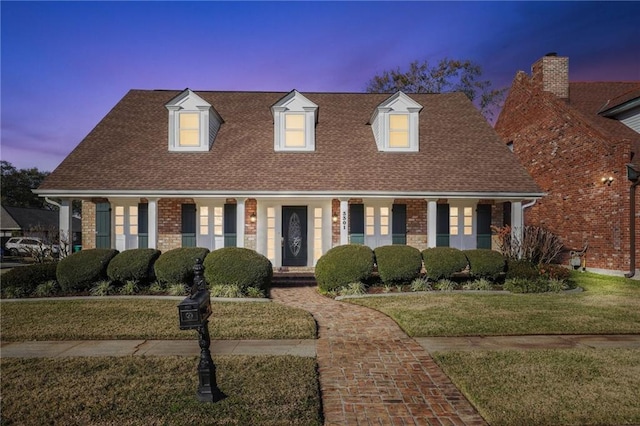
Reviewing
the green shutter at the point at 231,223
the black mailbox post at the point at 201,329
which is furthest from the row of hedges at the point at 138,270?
the black mailbox post at the point at 201,329

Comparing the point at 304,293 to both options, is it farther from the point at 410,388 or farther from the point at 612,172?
the point at 612,172

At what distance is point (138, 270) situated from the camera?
993 centimetres

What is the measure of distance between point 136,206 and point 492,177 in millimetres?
13299

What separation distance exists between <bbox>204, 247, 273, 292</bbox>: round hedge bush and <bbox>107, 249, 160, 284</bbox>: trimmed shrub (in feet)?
5.62

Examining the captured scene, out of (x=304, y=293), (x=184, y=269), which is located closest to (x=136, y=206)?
(x=184, y=269)

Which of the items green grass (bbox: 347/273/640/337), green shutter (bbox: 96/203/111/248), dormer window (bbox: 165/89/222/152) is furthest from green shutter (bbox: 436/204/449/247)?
green shutter (bbox: 96/203/111/248)

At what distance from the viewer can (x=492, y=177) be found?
42.5 feet

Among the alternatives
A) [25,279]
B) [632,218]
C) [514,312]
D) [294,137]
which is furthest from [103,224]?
→ [632,218]

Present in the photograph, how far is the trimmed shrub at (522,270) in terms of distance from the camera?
1042cm

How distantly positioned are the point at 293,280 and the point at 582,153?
12053mm

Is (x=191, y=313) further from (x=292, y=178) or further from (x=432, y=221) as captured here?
(x=432, y=221)

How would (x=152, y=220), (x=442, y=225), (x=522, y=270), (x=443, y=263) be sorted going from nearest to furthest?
(x=443, y=263)
(x=522, y=270)
(x=152, y=220)
(x=442, y=225)

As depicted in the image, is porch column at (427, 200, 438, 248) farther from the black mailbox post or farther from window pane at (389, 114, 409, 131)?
the black mailbox post

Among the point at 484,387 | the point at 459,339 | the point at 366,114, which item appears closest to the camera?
the point at 484,387
